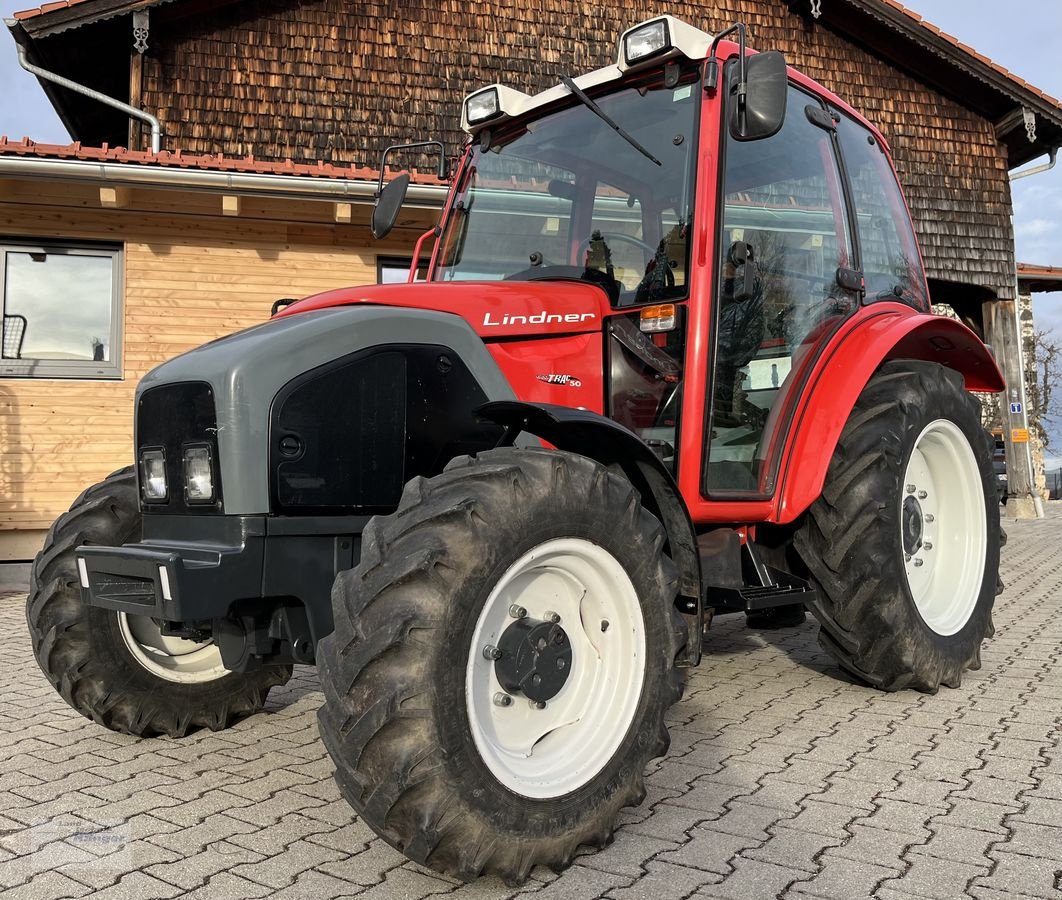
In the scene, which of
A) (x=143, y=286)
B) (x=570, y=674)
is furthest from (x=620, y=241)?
(x=143, y=286)

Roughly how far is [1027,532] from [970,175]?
5125 mm

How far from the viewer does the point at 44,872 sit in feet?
8.00

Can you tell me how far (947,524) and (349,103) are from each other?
28.4 feet

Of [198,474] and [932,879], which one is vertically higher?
[198,474]

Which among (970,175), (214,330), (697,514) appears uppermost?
(970,175)

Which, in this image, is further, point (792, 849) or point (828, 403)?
point (828, 403)

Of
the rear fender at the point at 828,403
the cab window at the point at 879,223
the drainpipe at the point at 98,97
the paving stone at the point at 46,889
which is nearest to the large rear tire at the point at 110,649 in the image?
the paving stone at the point at 46,889

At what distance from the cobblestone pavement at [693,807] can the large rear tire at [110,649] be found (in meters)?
0.14

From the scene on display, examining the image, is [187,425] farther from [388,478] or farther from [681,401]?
[681,401]

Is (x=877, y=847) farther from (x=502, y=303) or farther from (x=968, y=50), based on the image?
(x=968, y=50)

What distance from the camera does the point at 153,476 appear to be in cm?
297

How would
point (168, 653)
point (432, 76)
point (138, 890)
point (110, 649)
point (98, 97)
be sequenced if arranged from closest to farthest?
1. point (138, 890)
2. point (110, 649)
3. point (168, 653)
4. point (98, 97)
5. point (432, 76)

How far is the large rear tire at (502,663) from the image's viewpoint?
7.20ft

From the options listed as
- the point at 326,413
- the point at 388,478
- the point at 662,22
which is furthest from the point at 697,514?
the point at 662,22
